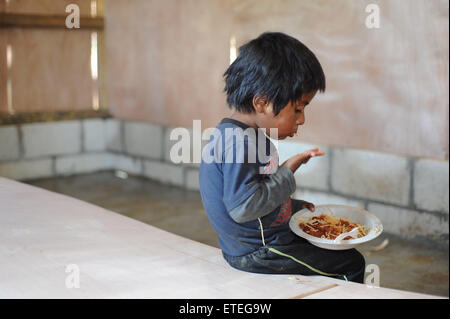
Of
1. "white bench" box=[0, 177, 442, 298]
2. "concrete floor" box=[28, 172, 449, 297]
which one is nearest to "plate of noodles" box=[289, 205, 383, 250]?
"white bench" box=[0, 177, 442, 298]

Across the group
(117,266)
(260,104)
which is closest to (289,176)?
(260,104)

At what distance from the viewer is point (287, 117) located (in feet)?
5.41

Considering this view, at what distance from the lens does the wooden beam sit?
497cm

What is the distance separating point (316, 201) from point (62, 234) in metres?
2.45

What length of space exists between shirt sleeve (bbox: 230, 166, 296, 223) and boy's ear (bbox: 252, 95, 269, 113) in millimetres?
184

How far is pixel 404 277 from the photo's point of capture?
3.02m

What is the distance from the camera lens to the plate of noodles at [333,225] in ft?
5.49

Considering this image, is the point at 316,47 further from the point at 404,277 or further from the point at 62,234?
the point at 62,234

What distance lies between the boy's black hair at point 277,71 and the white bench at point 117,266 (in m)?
0.49
